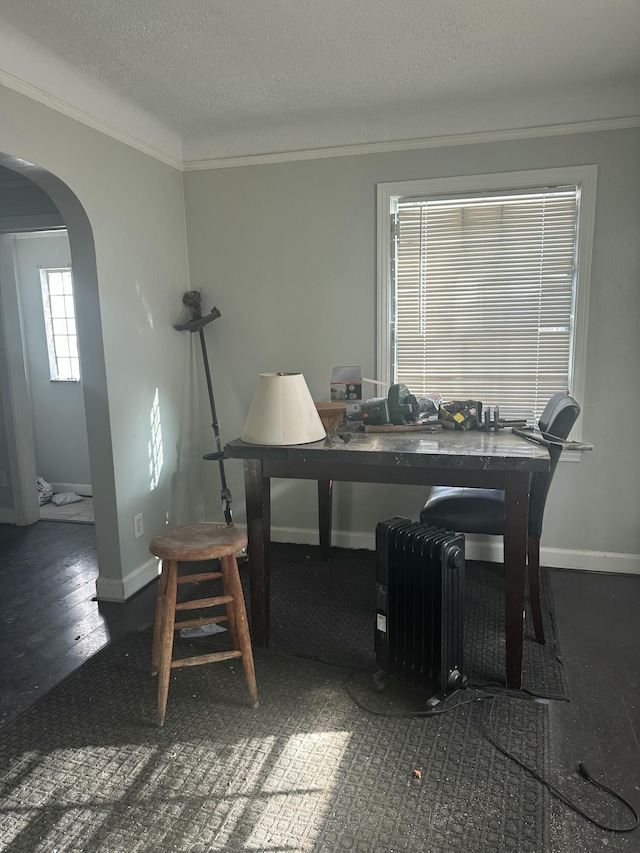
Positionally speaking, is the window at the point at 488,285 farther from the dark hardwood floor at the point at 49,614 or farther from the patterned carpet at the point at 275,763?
the dark hardwood floor at the point at 49,614

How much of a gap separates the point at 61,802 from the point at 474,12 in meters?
2.91

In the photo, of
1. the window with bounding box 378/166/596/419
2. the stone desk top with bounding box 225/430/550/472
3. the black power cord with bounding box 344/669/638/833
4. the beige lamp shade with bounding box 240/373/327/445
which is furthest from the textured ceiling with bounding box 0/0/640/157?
the black power cord with bounding box 344/669/638/833

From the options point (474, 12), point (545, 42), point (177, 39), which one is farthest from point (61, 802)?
point (545, 42)

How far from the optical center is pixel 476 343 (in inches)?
127

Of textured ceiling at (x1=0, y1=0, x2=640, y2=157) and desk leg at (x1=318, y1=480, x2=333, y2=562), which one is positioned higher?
textured ceiling at (x1=0, y1=0, x2=640, y2=157)

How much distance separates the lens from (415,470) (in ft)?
7.11

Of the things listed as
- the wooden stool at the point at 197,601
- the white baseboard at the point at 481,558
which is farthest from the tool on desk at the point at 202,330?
the wooden stool at the point at 197,601

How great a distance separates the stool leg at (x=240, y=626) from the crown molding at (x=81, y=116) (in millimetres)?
1987

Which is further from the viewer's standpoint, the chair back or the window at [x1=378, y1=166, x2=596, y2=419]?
the window at [x1=378, y1=166, x2=596, y2=419]

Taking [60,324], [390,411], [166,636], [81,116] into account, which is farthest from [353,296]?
[60,324]

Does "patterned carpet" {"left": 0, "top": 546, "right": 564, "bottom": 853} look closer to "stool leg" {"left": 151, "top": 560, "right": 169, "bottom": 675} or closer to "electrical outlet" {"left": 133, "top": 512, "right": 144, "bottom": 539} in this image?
"stool leg" {"left": 151, "top": 560, "right": 169, "bottom": 675}

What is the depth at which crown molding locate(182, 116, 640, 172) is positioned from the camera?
2.87 meters

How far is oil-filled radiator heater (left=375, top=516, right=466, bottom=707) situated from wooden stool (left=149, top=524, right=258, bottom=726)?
0.52m

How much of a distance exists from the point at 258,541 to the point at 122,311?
4.59 feet
